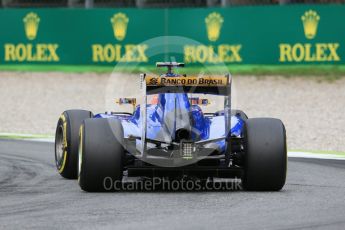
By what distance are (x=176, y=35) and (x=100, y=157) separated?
55.0 feet

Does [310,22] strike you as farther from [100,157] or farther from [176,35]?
[100,157]

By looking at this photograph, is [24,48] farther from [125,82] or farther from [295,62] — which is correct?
[295,62]

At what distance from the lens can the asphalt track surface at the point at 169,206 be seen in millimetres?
9203

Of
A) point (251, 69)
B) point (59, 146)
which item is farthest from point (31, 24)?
point (59, 146)

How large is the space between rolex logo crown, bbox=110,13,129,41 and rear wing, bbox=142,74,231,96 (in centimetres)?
1681

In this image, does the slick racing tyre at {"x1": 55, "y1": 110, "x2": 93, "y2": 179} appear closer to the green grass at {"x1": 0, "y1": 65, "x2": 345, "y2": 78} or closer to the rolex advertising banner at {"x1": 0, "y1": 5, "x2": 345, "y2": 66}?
the green grass at {"x1": 0, "y1": 65, "x2": 345, "y2": 78}

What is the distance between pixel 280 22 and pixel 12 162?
12425 mm

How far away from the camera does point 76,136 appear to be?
1320cm

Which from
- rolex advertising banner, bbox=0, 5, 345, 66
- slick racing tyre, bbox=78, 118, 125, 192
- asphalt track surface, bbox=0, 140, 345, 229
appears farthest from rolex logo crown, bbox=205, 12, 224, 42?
slick racing tyre, bbox=78, 118, 125, 192

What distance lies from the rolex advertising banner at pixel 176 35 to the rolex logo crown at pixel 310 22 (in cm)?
2

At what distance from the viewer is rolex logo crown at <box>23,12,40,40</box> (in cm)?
3002

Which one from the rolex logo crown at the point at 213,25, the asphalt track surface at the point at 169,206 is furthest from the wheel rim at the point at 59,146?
the rolex logo crown at the point at 213,25

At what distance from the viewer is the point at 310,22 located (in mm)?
26250

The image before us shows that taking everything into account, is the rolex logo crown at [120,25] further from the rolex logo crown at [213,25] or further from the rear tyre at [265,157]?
the rear tyre at [265,157]
